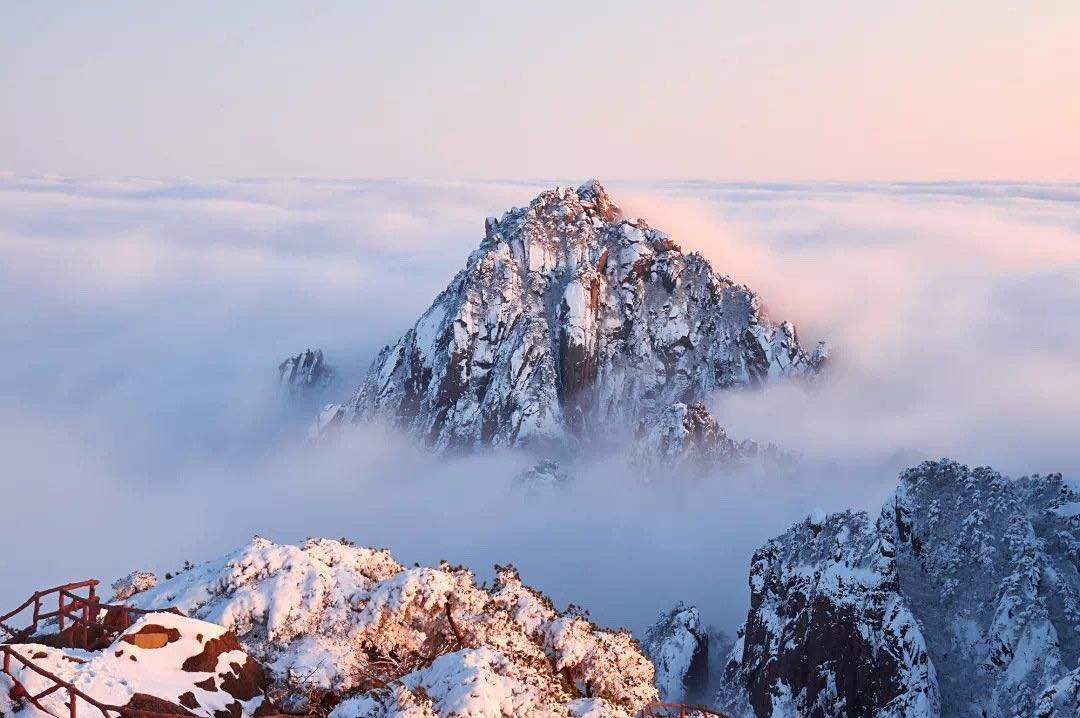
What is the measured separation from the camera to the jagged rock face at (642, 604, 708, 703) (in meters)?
129

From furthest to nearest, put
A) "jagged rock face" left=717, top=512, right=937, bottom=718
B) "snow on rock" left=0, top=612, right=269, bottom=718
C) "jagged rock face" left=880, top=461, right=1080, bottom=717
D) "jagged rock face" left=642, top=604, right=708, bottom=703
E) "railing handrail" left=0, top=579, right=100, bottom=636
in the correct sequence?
"jagged rock face" left=642, top=604, right=708, bottom=703, "jagged rock face" left=717, top=512, right=937, bottom=718, "jagged rock face" left=880, top=461, right=1080, bottom=717, "railing handrail" left=0, top=579, right=100, bottom=636, "snow on rock" left=0, top=612, right=269, bottom=718

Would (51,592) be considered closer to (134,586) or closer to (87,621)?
(87,621)

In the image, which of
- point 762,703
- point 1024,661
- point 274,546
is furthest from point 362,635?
point 762,703

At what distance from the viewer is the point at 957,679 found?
3524 inches

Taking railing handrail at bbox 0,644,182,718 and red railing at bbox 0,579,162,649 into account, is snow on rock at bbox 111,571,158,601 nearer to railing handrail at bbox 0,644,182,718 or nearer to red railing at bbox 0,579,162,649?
red railing at bbox 0,579,162,649

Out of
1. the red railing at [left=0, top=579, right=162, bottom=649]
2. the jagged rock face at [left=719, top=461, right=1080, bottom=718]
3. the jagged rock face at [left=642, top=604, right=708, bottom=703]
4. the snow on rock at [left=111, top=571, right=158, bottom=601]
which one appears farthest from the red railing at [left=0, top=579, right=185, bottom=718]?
the jagged rock face at [left=642, top=604, right=708, bottom=703]

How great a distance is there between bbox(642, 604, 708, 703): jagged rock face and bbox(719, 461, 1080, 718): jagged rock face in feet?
65.8

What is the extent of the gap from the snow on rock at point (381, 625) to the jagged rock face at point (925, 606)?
54.6 metres

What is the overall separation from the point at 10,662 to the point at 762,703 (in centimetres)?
8137

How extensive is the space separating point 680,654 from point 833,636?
137 ft

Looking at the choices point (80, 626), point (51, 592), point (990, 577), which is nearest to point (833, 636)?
point (990, 577)

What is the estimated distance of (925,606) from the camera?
9638 cm

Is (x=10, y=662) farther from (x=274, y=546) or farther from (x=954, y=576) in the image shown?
(x=954, y=576)

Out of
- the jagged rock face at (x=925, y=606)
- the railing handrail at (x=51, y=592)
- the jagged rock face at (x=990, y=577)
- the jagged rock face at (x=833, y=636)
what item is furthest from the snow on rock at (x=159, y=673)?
the jagged rock face at (x=833, y=636)
